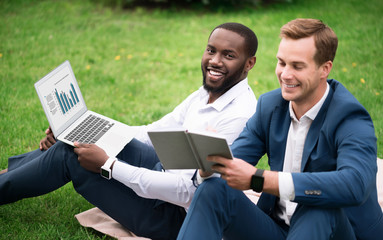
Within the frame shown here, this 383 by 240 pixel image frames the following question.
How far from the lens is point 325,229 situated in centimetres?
250

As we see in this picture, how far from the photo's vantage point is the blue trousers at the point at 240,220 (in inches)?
99.2

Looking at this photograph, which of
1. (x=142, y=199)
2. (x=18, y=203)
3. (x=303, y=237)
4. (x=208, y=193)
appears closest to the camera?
(x=303, y=237)

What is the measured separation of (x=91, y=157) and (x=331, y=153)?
148cm

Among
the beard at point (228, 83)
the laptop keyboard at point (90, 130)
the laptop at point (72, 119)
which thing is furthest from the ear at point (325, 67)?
the laptop keyboard at point (90, 130)

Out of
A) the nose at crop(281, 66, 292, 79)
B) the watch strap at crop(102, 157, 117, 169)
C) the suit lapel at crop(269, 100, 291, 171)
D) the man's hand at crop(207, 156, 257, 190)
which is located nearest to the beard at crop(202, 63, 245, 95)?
the suit lapel at crop(269, 100, 291, 171)

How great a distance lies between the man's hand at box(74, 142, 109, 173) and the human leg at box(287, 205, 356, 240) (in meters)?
1.30

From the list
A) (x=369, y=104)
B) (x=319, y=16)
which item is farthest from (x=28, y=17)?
(x=369, y=104)

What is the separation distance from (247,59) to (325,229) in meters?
1.52

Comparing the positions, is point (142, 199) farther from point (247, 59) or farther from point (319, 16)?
point (319, 16)

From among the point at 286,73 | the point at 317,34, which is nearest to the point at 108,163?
the point at 286,73

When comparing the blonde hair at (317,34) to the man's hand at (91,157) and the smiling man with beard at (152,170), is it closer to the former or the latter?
the smiling man with beard at (152,170)

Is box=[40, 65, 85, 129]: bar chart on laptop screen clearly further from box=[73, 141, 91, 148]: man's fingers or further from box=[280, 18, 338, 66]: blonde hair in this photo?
box=[280, 18, 338, 66]: blonde hair

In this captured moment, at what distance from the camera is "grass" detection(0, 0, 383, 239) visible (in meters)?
4.23

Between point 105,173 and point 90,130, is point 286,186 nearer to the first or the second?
point 105,173
